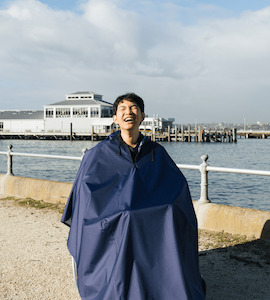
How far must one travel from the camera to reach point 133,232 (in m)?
2.88

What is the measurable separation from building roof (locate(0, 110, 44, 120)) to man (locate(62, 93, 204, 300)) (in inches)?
3617

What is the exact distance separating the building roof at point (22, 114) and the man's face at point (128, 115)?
301 feet

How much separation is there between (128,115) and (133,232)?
1.01 m

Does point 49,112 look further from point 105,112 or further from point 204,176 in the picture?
→ point 204,176

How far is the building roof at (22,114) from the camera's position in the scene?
9350 centimetres

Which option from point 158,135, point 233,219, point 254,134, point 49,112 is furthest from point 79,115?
point 233,219

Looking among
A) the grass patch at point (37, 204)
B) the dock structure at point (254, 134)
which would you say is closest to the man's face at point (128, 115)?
the grass patch at point (37, 204)

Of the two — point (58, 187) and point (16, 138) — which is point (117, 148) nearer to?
point (58, 187)

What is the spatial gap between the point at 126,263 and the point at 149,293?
0.92ft

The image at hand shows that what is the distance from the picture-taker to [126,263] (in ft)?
9.39

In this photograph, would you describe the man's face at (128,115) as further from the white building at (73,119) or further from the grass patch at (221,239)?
the white building at (73,119)

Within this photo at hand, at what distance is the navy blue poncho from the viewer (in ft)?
9.44

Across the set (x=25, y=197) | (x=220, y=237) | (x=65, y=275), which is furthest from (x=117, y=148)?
(x=25, y=197)

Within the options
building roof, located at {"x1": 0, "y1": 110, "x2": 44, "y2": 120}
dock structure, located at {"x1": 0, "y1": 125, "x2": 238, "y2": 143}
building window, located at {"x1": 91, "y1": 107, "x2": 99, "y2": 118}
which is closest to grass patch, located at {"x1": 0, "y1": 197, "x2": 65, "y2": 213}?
dock structure, located at {"x1": 0, "y1": 125, "x2": 238, "y2": 143}
